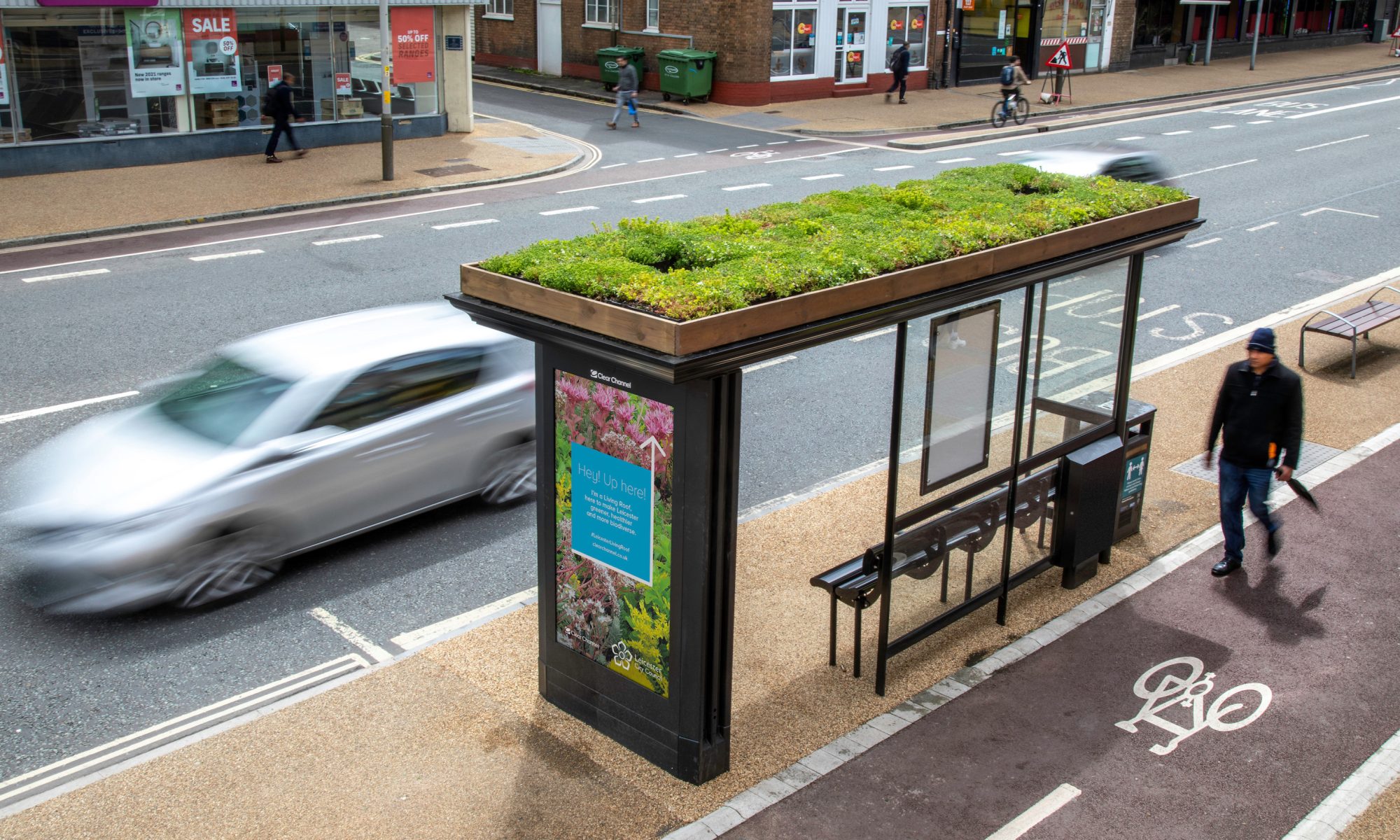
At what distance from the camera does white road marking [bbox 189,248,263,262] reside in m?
17.6

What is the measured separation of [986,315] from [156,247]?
47.2 feet

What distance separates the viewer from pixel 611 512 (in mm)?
6738

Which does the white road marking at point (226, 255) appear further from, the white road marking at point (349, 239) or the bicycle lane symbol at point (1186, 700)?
the bicycle lane symbol at point (1186, 700)

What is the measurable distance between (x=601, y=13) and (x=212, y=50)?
1623 centimetres

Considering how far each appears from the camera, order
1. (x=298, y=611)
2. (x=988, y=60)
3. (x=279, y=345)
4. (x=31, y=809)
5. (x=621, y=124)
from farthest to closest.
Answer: (x=988, y=60)
(x=621, y=124)
(x=279, y=345)
(x=298, y=611)
(x=31, y=809)

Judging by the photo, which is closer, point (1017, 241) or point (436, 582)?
point (1017, 241)

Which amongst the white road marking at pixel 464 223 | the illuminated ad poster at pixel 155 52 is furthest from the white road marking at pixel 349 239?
the illuminated ad poster at pixel 155 52

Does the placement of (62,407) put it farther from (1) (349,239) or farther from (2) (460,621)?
(1) (349,239)

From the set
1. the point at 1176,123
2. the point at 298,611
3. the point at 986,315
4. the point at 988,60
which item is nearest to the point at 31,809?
the point at 298,611

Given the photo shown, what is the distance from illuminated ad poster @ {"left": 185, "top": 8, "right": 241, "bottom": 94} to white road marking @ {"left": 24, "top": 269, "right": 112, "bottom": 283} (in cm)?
814

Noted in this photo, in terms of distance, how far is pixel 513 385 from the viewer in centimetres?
1012

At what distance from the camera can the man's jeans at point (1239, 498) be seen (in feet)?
29.2

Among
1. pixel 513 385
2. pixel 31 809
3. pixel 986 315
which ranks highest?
pixel 986 315

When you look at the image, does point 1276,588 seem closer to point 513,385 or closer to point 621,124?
point 513,385
